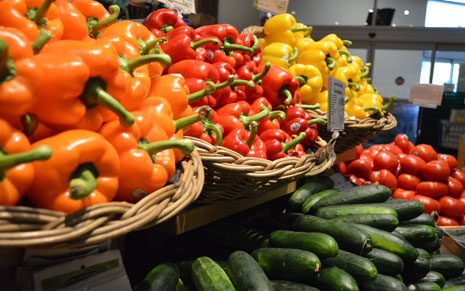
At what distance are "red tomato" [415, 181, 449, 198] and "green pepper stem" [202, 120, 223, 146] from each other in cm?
188

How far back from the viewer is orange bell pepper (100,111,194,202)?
73 centimetres

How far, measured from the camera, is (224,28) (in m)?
1.50

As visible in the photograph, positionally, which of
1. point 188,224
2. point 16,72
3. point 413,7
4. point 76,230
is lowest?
point 188,224

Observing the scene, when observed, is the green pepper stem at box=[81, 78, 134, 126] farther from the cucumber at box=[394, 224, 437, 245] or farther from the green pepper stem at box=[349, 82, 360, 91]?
the green pepper stem at box=[349, 82, 360, 91]

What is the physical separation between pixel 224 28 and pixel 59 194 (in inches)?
41.4

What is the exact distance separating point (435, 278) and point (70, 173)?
55.9 inches

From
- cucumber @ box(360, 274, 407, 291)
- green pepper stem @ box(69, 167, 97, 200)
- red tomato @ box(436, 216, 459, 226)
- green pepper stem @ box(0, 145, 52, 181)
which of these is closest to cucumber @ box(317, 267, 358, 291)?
cucumber @ box(360, 274, 407, 291)

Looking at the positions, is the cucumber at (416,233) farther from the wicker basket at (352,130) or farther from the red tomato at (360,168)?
the red tomato at (360,168)

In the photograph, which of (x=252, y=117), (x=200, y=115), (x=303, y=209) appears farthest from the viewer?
(x=303, y=209)

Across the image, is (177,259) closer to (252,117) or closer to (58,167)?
(252,117)

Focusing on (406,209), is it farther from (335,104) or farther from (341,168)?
(341,168)

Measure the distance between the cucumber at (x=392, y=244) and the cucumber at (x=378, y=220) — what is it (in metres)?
0.05

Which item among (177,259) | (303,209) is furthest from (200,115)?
(303,209)

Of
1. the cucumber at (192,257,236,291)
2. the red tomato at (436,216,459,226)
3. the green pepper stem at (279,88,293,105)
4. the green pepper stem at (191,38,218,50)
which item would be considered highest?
the green pepper stem at (191,38,218,50)
